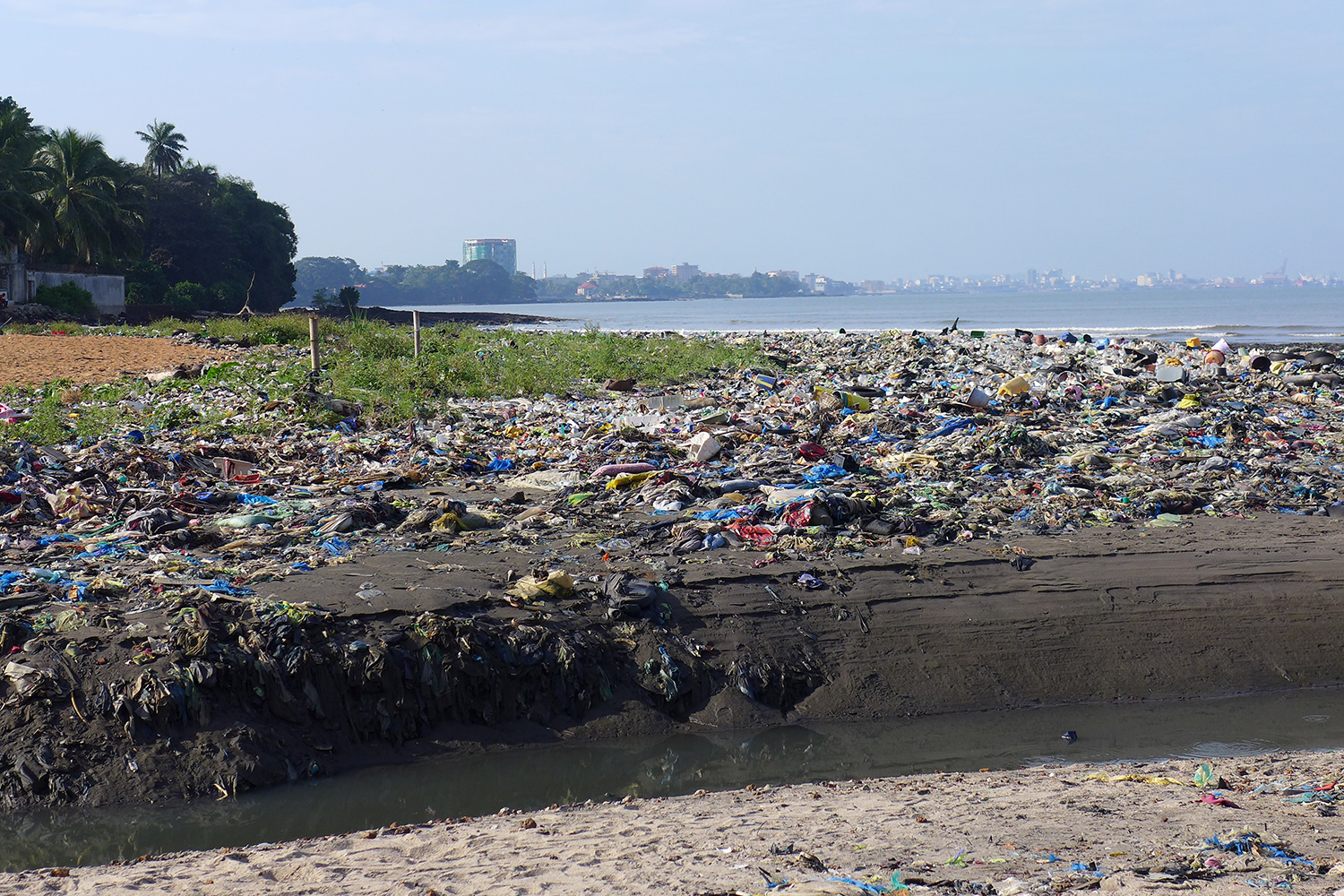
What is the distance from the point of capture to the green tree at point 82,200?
31.1 m

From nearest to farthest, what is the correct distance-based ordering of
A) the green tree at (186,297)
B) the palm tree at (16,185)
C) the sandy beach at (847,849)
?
the sandy beach at (847,849) < the palm tree at (16,185) < the green tree at (186,297)

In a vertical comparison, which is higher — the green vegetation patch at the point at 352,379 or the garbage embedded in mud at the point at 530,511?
the green vegetation patch at the point at 352,379

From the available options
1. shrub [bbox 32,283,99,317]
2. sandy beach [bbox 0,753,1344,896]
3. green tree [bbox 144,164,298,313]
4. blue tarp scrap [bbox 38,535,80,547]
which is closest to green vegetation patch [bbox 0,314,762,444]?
blue tarp scrap [bbox 38,535,80,547]

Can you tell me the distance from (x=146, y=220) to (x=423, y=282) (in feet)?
237

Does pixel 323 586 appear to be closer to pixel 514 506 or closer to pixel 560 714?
pixel 560 714

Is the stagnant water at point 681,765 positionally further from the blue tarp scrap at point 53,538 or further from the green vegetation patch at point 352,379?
the green vegetation patch at point 352,379

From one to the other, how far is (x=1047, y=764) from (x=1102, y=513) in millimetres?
2456

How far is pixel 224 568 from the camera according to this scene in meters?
4.71

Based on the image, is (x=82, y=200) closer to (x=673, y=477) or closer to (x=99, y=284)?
(x=99, y=284)

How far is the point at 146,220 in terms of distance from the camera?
38062 millimetres

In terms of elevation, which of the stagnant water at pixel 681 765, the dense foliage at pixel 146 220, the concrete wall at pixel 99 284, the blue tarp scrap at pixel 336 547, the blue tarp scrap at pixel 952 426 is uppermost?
the dense foliage at pixel 146 220

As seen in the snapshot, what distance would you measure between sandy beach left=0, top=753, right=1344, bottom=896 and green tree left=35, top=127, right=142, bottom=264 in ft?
107

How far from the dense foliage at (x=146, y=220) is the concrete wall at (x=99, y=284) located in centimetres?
69

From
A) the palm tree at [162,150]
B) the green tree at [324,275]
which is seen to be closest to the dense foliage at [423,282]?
the green tree at [324,275]
